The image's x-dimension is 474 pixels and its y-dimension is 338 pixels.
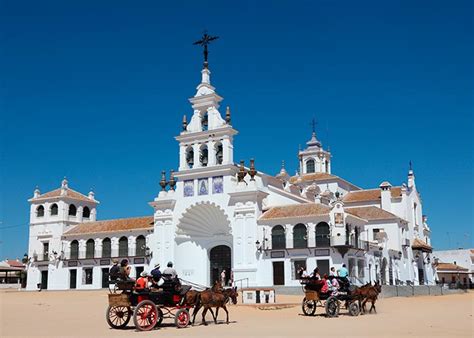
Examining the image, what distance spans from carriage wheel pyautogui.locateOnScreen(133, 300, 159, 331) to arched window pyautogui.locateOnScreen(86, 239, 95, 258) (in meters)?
35.7

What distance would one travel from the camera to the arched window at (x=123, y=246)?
4903 centimetres

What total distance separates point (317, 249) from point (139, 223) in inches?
700

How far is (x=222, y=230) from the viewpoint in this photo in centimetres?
4359

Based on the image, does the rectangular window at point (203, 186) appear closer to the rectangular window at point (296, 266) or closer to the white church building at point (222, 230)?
the white church building at point (222, 230)

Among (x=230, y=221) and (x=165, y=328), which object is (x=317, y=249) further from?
(x=165, y=328)

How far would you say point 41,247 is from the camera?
176 feet

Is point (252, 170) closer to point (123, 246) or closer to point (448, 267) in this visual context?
point (123, 246)

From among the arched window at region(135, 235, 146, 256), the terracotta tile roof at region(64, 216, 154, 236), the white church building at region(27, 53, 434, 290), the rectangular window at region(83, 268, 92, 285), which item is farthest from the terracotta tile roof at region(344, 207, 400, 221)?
the rectangular window at region(83, 268, 92, 285)

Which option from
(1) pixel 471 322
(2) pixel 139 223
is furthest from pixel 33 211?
(1) pixel 471 322

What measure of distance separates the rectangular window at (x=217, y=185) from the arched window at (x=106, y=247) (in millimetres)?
12865

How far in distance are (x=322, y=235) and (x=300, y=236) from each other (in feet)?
5.57

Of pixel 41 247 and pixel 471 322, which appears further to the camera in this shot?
pixel 41 247

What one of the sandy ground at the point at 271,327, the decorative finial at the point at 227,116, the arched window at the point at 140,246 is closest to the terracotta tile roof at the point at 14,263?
the arched window at the point at 140,246

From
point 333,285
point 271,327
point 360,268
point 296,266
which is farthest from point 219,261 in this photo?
point 271,327
